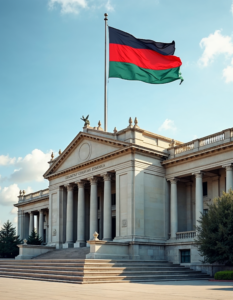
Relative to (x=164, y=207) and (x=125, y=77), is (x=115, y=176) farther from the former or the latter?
(x=125, y=77)

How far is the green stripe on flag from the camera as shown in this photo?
1796 inches

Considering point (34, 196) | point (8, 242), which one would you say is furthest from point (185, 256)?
point (34, 196)

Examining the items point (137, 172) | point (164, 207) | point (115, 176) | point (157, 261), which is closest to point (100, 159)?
point (115, 176)

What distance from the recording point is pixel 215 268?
38375mm

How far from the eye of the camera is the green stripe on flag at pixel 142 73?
4562 cm

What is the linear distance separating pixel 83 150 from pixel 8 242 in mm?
24385

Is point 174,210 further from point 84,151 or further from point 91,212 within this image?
point 84,151

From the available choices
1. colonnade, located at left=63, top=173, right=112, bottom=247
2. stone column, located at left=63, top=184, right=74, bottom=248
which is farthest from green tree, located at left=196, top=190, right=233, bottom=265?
stone column, located at left=63, top=184, right=74, bottom=248

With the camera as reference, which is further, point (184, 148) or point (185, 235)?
point (184, 148)

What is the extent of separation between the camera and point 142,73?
150 feet

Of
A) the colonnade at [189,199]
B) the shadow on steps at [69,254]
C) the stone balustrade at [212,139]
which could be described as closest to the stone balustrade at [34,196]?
the shadow on steps at [69,254]

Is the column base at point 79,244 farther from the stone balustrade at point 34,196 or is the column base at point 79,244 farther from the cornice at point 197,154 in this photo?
the stone balustrade at point 34,196

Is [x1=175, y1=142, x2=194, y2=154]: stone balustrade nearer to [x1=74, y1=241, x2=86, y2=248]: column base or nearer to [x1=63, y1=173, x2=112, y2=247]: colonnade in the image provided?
[x1=63, y1=173, x2=112, y2=247]: colonnade

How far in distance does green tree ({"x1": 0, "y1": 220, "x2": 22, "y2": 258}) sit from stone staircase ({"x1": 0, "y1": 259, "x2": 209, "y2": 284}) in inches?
925
